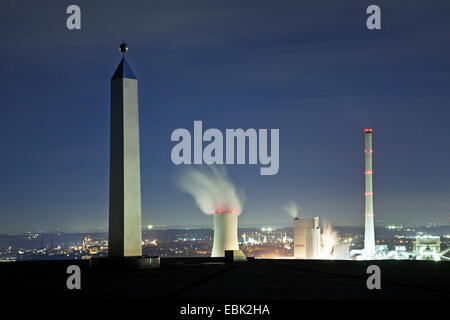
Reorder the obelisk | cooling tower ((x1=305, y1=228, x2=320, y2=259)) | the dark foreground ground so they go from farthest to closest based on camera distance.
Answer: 1. cooling tower ((x1=305, y1=228, x2=320, y2=259))
2. the obelisk
3. the dark foreground ground

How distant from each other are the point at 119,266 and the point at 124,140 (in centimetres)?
514

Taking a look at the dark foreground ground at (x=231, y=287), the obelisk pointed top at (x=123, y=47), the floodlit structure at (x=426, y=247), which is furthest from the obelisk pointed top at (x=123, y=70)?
the floodlit structure at (x=426, y=247)

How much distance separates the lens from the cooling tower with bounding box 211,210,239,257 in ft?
169

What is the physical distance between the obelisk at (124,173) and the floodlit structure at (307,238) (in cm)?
7828

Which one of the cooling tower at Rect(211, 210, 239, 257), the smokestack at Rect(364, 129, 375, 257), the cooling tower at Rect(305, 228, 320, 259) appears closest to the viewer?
the cooling tower at Rect(211, 210, 239, 257)

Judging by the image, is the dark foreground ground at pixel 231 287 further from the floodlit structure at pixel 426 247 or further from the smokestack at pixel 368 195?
the floodlit structure at pixel 426 247

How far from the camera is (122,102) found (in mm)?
29297

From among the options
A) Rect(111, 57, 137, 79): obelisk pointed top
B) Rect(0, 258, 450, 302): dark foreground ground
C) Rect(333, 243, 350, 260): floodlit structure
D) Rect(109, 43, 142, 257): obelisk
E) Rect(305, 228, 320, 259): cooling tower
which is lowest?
Rect(333, 243, 350, 260): floodlit structure

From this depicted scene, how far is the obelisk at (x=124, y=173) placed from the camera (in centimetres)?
2894

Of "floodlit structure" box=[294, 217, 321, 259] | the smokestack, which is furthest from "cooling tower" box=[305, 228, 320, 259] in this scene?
the smokestack

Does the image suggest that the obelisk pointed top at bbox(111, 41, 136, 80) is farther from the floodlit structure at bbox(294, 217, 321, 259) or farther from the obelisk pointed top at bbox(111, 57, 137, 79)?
the floodlit structure at bbox(294, 217, 321, 259)

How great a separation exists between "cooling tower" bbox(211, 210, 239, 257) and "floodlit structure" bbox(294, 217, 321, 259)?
5522 cm

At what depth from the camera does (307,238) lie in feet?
348
